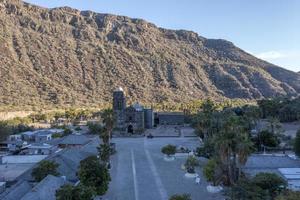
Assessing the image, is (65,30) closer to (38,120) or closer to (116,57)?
(116,57)

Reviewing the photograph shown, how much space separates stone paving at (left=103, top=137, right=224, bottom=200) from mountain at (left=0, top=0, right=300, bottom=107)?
7710 centimetres

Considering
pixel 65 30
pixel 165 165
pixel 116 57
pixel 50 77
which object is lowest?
pixel 165 165

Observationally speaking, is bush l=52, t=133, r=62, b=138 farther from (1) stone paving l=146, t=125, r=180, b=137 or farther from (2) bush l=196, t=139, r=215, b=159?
(2) bush l=196, t=139, r=215, b=159

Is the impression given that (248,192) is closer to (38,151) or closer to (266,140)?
(266,140)

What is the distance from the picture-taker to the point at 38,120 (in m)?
112

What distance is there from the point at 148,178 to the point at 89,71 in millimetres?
123895

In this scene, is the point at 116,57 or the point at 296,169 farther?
the point at 116,57

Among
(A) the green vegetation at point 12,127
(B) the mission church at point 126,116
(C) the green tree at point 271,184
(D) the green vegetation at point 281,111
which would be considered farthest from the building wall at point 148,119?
(C) the green tree at point 271,184

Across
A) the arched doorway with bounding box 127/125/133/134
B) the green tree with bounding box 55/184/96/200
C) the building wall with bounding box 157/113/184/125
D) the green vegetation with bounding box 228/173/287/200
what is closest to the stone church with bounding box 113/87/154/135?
the arched doorway with bounding box 127/125/133/134

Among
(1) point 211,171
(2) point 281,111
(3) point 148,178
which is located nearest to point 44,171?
(3) point 148,178

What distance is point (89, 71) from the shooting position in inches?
6486

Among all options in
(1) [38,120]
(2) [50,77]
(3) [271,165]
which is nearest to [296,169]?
(3) [271,165]

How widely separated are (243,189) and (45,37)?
154 metres

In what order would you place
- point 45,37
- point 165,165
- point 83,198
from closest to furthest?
point 83,198 < point 165,165 < point 45,37
